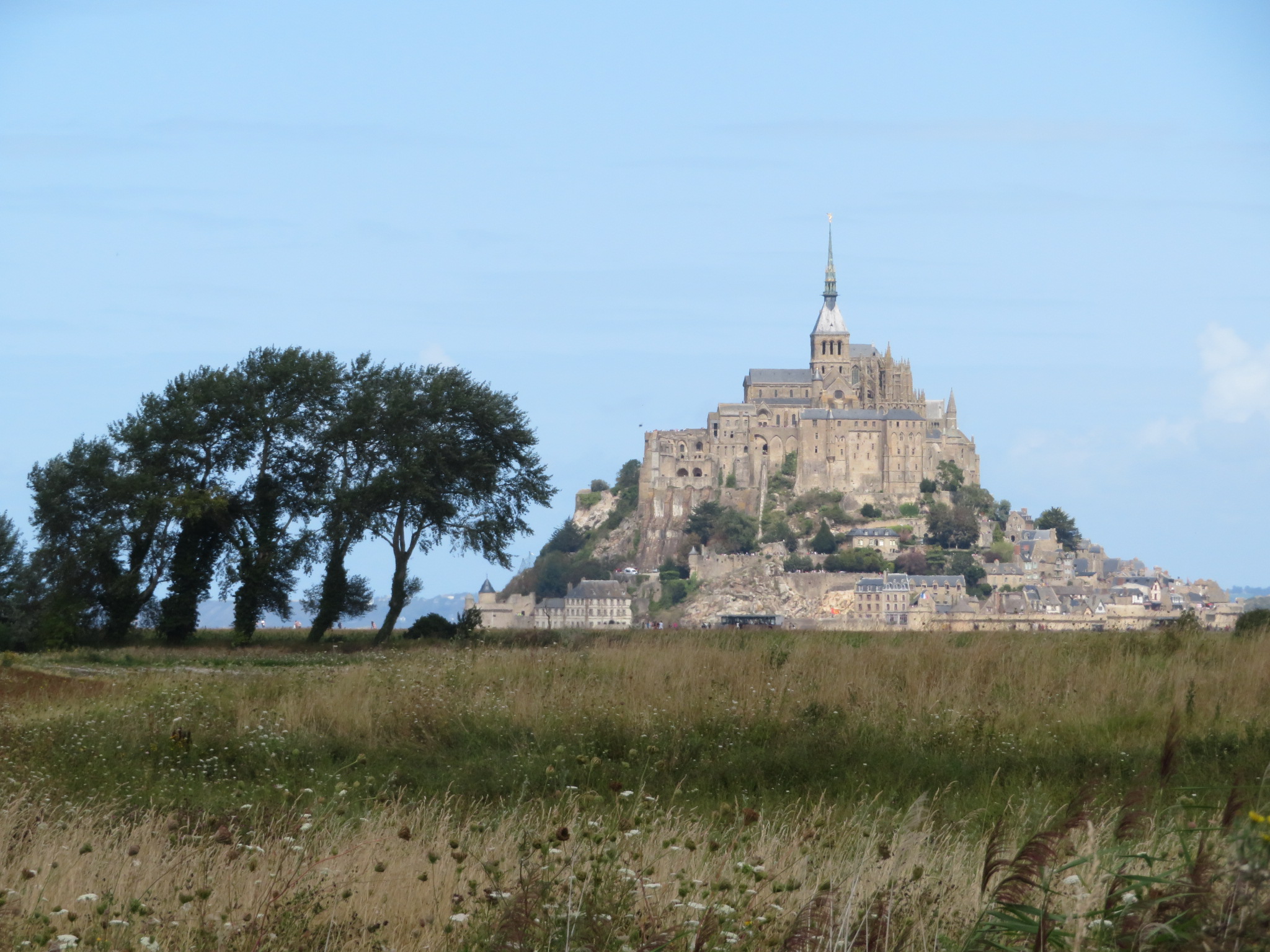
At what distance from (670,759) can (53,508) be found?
25622 millimetres

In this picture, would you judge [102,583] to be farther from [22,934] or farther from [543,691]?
[22,934]

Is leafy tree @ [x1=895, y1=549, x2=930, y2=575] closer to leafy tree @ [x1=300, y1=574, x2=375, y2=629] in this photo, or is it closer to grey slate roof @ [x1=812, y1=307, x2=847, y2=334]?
grey slate roof @ [x1=812, y1=307, x2=847, y2=334]

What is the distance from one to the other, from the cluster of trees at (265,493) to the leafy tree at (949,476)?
9822cm

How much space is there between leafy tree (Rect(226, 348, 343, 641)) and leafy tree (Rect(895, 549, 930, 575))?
85691 mm

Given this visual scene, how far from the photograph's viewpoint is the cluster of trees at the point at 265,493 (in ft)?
100

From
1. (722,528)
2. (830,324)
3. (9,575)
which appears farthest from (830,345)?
(9,575)

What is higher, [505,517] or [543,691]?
[505,517]

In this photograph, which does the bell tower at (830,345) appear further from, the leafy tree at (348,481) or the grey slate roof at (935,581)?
the leafy tree at (348,481)

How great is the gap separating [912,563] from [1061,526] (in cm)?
3042

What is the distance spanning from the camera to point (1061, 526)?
453 feet

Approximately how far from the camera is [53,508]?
32.2 meters

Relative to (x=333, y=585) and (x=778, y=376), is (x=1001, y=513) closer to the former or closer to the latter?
(x=778, y=376)

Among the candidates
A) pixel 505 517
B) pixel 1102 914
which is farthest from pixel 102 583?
pixel 1102 914

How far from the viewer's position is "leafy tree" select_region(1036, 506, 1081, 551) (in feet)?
449
